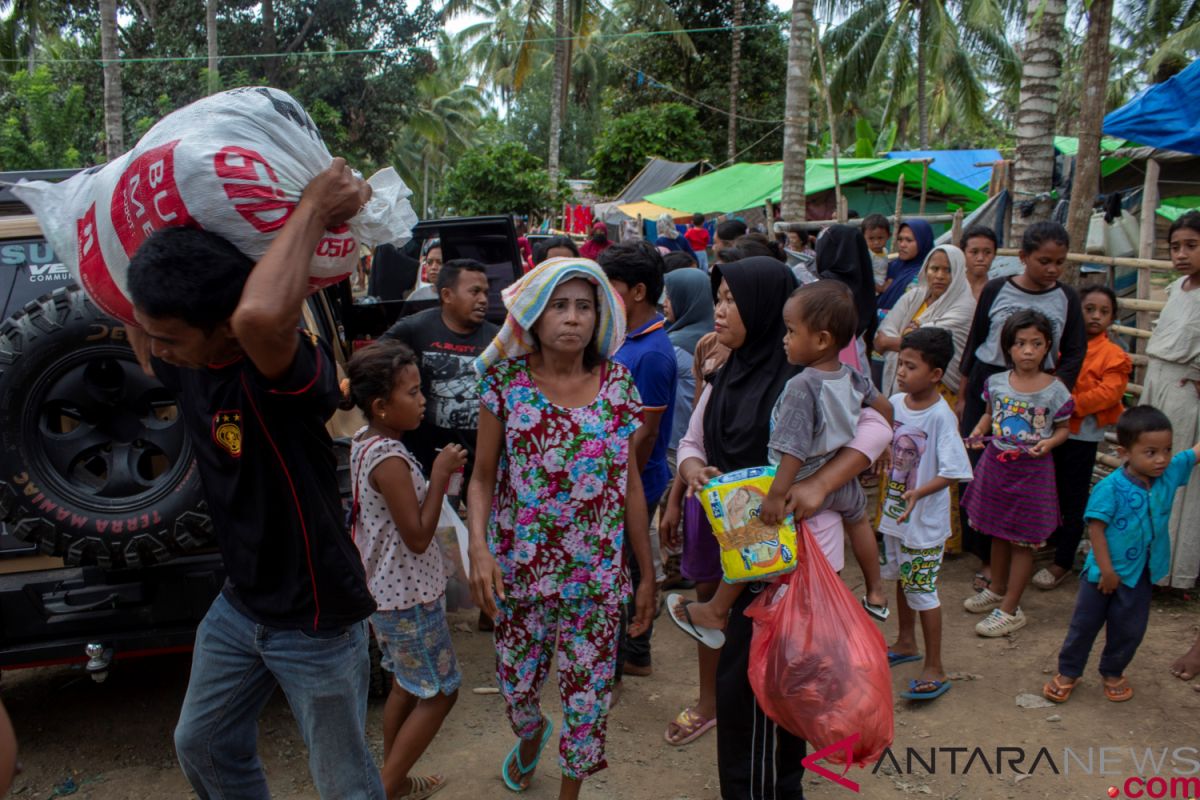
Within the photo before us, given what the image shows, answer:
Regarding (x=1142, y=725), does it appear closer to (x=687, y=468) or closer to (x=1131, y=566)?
(x=1131, y=566)

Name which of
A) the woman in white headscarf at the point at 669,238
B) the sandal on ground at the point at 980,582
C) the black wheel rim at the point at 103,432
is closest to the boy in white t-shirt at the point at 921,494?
the sandal on ground at the point at 980,582

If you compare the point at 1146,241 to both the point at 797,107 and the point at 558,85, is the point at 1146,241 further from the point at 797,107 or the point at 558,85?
the point at 558,85

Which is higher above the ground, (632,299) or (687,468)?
(632,299)

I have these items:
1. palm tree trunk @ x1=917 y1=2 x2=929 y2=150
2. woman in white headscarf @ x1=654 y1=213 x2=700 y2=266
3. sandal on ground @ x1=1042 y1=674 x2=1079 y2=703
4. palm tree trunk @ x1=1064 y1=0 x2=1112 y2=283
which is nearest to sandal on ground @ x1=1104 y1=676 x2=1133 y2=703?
sandal on ground @ x1=1042 y1=674 x2=1079 y2=703

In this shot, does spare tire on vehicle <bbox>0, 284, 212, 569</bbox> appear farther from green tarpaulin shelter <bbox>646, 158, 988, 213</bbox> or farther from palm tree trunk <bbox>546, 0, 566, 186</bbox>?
palm tree trunk <bbox>546, 0, 566, 186</bbox>

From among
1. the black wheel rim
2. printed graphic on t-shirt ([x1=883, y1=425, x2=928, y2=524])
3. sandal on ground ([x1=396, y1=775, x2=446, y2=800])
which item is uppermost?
the black wheel rim

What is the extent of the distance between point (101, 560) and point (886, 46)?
23796 millimetres

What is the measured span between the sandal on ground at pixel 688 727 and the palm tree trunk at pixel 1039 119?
505cm

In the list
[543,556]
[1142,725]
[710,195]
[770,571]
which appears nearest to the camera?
[770,571]

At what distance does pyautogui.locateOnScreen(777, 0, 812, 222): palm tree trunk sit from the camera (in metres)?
10.8

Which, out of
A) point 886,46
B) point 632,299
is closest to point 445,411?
point 632,299

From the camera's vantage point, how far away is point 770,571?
2.76 meters

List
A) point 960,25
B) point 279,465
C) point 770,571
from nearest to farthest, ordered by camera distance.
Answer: point 279,465 → point 770,571 → point 960,25

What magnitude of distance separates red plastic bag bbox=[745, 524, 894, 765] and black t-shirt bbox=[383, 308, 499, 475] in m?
1.97
